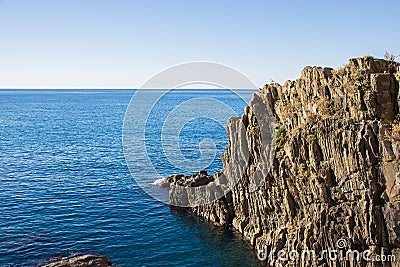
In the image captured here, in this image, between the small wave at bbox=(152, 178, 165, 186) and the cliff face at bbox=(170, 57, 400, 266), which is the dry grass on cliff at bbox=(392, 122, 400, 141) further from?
the small wave at bbox=(152, 178, 165, 186)

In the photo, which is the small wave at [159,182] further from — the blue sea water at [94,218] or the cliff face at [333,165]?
the cliff face at [333,165]

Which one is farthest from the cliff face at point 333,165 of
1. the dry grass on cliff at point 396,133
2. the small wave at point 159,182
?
the small wave at point 159,182

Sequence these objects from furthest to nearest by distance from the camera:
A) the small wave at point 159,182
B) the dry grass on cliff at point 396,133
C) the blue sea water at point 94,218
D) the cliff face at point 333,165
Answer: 1. the small wave at point 159,182
2. the blue sea water at point 94,218
3. the cliff face at point 333,165
4. the dry grass on cliff at point 396,133

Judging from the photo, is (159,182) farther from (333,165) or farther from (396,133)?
(396,133)

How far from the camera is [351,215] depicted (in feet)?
113

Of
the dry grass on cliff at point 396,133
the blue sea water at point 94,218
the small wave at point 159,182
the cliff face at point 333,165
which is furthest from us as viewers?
the small wave at point 159,182

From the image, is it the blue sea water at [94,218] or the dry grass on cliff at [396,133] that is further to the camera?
the blue sea water at [94,218]

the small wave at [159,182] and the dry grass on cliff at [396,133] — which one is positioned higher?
the dry grass on cliff at [396,133]

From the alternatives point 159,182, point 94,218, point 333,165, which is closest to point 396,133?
point 333,165

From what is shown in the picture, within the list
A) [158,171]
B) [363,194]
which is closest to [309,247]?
[363,194]

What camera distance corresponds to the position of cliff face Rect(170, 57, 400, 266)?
109 ft

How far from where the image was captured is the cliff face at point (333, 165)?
33.1 metres

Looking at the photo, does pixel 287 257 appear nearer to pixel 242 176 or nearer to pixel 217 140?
pixel 242 176

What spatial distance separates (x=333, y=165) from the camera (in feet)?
120
